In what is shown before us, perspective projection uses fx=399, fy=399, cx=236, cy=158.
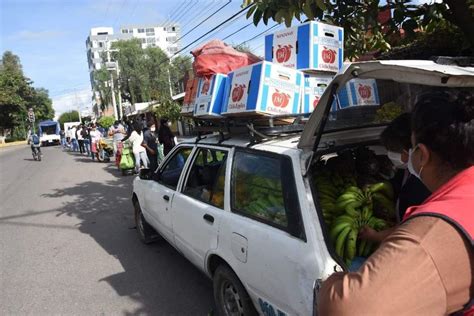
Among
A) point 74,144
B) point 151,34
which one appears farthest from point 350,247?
point 151,34

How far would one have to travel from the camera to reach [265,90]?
114 inches

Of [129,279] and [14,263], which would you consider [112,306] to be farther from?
[14,263]

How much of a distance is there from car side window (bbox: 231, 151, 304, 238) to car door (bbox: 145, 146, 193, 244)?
1135 mm

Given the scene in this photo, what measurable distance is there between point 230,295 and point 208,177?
3.79 feet

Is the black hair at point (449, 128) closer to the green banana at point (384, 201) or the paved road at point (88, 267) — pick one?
the green banana at point (384, 201)

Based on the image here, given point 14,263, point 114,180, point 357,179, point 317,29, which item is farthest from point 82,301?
point 114,180

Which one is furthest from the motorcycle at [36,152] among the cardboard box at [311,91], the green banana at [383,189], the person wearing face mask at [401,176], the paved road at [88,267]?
the person wearing face mask at [401,176]

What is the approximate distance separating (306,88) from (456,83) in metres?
1.62

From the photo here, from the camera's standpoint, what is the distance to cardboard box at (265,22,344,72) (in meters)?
3.23

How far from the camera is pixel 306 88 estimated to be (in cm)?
320

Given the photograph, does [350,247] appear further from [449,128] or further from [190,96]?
[190,96]

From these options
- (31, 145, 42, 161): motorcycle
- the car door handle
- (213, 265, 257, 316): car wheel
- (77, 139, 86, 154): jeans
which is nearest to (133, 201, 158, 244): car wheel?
the car door handle

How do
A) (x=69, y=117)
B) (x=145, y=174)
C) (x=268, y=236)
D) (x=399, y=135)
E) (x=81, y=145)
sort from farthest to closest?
(x=69, y=117)
(x=81, y=145)
(x=145, y=174)
(x=268, y=236)
(x=399, y=135)

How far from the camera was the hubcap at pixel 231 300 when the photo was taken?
2.95 m
